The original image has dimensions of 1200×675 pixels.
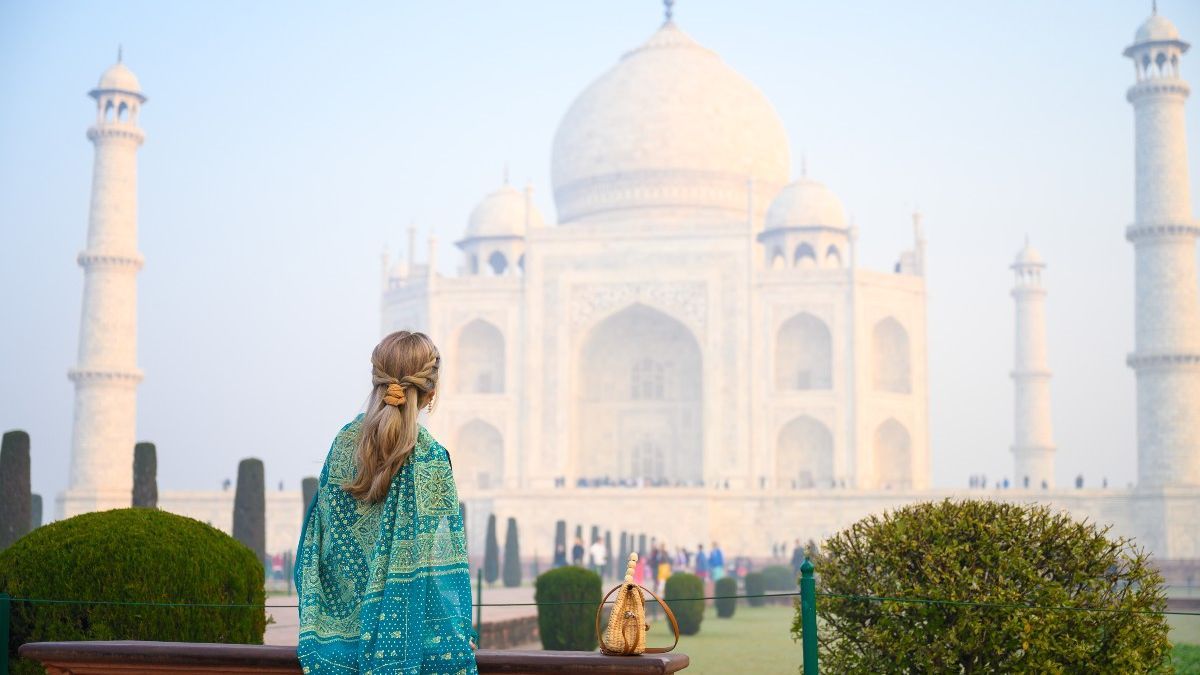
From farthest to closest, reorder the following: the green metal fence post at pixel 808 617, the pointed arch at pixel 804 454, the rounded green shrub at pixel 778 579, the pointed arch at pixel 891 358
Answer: the pointed arch at pixel 891 358, the pointed arch at pixel 804 454, the rounded green shrub at pixel 778 579, the green metal fence post at pixel 808 617

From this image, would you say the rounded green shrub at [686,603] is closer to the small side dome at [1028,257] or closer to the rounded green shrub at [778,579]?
the rounded green shrub at [778,579]

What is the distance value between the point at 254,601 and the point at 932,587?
2.00m

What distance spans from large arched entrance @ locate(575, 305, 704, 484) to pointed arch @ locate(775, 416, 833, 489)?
5.00 ft

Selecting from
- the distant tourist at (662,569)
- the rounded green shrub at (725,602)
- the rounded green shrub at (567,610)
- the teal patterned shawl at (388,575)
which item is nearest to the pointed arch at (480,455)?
the distant tourist at (662,569)

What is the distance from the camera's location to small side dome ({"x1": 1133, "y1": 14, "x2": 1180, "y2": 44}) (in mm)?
23109

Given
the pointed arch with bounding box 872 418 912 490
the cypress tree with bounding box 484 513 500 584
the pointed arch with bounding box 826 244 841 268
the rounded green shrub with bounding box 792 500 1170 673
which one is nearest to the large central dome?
the pointed arch with bounding box 826 244 841 268

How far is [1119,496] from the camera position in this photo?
73.4ft

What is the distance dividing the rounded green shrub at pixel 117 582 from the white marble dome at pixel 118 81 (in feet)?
66.5

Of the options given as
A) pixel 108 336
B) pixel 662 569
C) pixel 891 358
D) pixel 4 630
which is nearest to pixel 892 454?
pixel 891 358

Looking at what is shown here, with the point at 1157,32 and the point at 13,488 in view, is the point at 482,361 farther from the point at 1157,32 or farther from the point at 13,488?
the point at 13,488

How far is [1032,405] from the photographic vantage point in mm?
28797

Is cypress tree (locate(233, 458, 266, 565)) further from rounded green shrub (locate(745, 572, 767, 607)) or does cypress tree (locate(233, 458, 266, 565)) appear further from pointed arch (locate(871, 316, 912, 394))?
pointed arch (locate(871, 316, 912, 394))

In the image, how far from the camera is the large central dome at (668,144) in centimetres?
2923

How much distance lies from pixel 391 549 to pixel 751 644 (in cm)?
809
